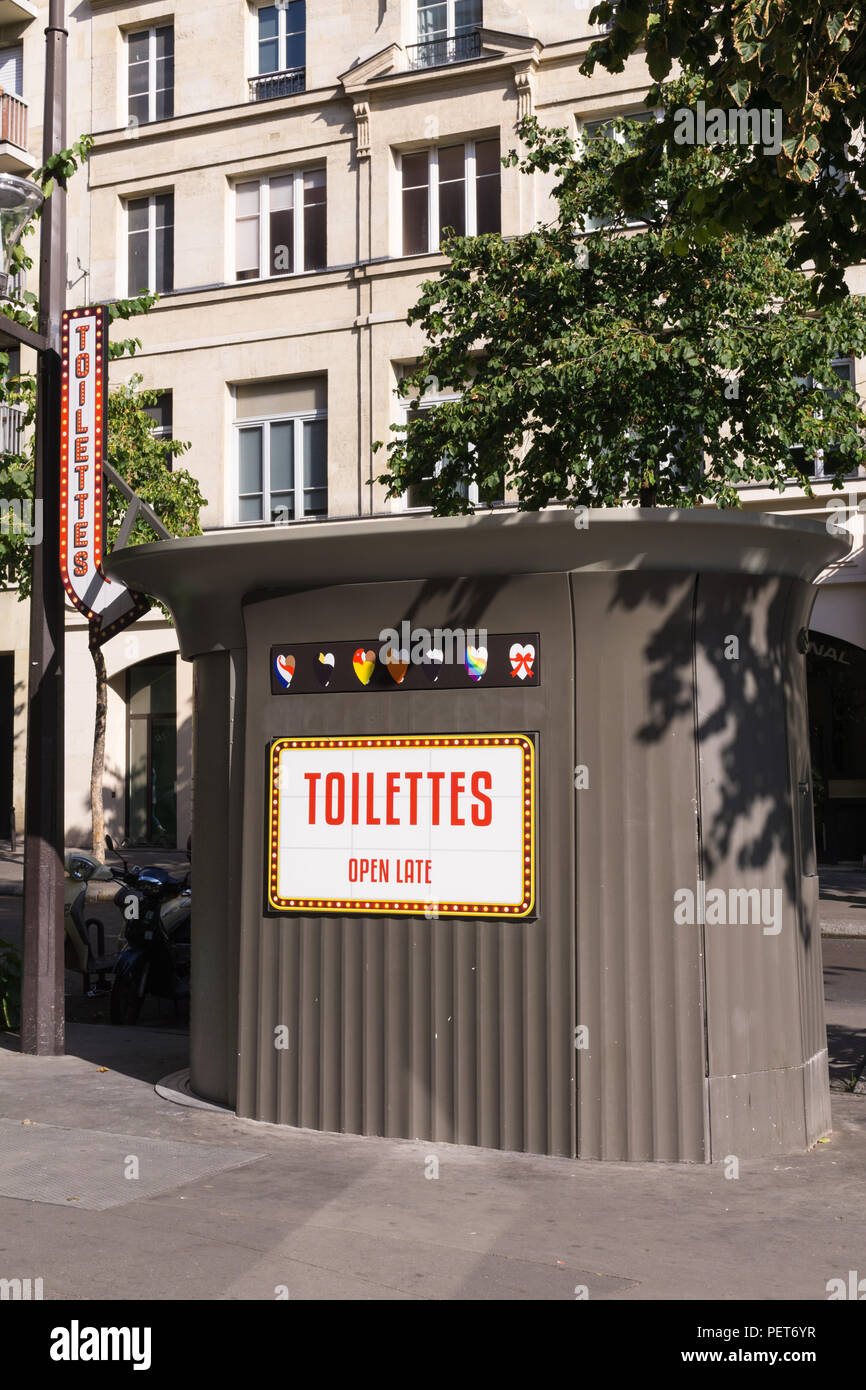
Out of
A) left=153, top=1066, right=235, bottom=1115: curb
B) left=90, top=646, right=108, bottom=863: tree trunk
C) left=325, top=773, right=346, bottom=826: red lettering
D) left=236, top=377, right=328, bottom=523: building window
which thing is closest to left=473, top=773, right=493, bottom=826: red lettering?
left=325, top=773, right=346, bottom=826: red lettering

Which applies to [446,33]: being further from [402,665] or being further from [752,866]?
[752,866]

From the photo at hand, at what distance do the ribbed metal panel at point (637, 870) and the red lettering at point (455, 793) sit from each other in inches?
21.6

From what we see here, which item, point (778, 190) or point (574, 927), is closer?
point (574, 927)

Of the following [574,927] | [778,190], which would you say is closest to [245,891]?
[574,927]

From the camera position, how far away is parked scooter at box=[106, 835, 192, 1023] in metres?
9.80

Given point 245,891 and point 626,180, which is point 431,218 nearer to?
point 626,180

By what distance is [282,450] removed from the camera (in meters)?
25.8

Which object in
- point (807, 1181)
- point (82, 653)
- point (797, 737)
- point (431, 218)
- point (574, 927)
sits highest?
point (431, 218)

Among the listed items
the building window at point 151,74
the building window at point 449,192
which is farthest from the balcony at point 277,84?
the building window at point 449,192

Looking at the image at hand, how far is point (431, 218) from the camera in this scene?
24.9 meters

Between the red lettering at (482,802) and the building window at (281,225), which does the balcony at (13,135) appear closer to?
the building window at (281,225)

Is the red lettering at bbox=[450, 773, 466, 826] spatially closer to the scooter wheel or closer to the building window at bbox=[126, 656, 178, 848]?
the scooter wheel

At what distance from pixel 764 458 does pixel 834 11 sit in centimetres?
861

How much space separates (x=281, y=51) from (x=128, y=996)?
71.7 ft
